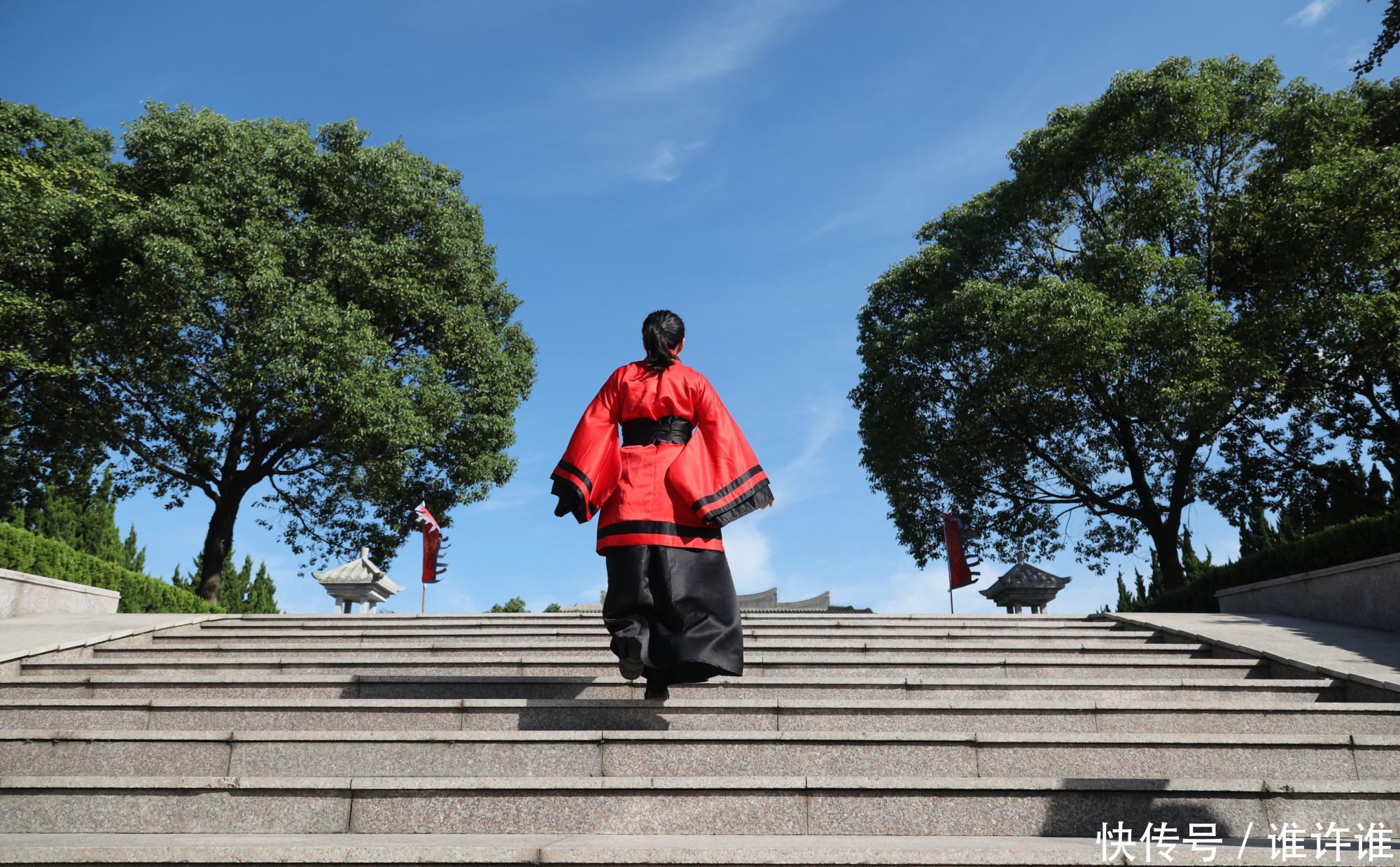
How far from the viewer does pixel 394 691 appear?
612 centimetres

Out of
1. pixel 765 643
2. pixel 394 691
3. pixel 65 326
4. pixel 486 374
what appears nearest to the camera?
pixel 394 691

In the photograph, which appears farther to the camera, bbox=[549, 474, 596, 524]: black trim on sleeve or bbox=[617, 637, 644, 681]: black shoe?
bbox=[549, 474, 596, 524]: black trim on sleeve

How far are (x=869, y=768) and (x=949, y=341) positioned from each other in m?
16.0

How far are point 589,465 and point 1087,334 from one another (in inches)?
548

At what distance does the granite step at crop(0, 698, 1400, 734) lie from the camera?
17.1 ft

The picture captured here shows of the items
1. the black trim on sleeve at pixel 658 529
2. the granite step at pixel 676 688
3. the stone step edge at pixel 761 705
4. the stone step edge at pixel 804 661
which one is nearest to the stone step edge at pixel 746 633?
the stone step edge at pixel 804 661

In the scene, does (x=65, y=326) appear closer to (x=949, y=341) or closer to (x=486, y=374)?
(x=486, y=374)

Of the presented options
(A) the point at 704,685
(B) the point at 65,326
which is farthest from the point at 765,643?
(B) the point at 65,326

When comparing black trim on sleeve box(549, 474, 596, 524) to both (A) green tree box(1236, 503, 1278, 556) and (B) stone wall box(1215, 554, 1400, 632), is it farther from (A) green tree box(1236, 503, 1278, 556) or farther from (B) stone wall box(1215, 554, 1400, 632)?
(A) green tree box(1236, 503, 1278, 556)

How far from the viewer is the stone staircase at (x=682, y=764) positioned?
3.63m

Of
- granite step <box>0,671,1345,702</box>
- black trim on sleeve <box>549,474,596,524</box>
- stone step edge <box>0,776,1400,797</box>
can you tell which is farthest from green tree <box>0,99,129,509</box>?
stone step edge <box>0,776,1400,797</box>

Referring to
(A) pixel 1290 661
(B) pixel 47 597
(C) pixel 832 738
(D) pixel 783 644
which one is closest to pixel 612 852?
(C) pixel 832 738

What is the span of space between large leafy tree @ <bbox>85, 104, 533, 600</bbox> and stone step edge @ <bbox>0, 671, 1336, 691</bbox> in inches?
439

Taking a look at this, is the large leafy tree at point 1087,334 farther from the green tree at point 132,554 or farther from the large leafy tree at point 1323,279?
the green tree at point 132,554
